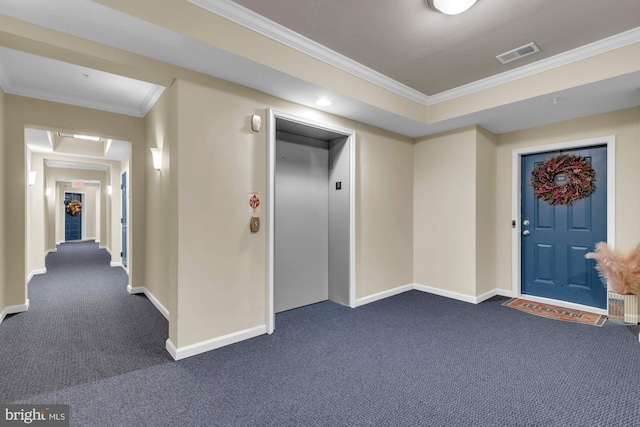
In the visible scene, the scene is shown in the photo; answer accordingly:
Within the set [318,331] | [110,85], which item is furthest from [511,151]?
[110,85]

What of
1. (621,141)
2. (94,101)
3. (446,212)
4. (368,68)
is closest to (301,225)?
(368,68)

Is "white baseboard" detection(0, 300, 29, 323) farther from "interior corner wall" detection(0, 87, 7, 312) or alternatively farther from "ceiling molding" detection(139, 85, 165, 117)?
"ceiling molding" detection(139, 85, 165, 117)

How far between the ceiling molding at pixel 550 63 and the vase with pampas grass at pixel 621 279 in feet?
6.58

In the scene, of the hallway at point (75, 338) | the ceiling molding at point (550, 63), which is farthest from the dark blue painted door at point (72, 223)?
the ceiling molding at point (550, 63)

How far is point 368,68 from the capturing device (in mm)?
3129

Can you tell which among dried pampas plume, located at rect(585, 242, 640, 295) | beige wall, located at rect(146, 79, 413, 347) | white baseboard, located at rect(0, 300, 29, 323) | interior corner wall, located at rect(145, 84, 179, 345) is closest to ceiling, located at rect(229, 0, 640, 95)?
beige wall, located at rect(146, 79, 413, 347)

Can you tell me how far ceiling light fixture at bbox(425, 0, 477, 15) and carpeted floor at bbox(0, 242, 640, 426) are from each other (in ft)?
8.53

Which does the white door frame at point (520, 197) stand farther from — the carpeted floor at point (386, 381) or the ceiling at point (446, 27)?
the ceiling at point (446, 27)

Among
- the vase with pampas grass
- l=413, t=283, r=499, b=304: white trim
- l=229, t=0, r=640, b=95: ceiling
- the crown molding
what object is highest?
l=229, t=0, r=640, b=95: ceiling

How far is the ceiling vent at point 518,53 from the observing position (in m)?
2.69

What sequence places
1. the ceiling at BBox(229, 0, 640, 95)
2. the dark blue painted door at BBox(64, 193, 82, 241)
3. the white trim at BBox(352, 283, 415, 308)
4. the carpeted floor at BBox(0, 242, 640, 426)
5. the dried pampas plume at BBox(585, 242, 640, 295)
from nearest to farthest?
the carpeted floor at BBox(0, 242, 640, 426) < the ceiling at BBox(229, 0, 640, 95) < the dried pampas plume at BBox(585, 242, 640, 295) < the white trim at BBox(352, 283, 415, 308) < the dark blue painted door at BBox(64, 193, 82, 241)

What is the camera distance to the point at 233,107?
2.77 meters

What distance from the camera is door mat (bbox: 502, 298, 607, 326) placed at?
10.9ft

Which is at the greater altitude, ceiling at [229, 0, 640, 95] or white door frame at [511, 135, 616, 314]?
ceiling at [229, 0, 640, 95]
